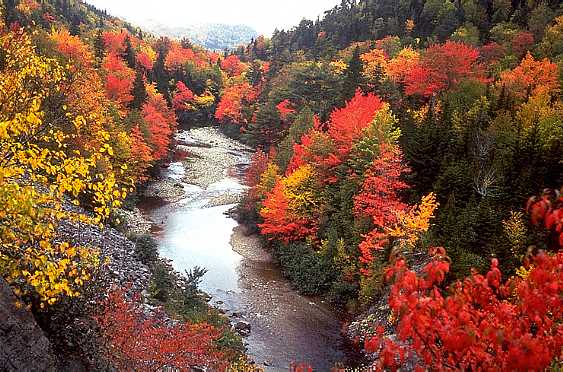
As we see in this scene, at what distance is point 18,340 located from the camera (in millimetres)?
9672

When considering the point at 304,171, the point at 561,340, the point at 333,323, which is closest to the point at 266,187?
the point at 304,171

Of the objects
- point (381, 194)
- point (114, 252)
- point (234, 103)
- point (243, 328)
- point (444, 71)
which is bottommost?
point (243, 328)

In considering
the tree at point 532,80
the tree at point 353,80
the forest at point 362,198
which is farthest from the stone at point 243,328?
the tree at point 353,80

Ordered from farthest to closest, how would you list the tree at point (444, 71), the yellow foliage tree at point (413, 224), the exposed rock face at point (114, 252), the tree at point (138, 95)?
the tree at point (138, 95)
the tree at point (444, 71)
the yellow foliage tree at point (413, 224)
the exposed rock face at point (114, 252)

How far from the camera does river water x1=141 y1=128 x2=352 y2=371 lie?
25625 millimetres

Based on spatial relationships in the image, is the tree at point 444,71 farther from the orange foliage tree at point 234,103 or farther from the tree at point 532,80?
the orange foliage tree at point 234,103

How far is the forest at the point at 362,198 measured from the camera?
6.94 metres

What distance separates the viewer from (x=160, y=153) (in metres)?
60.3

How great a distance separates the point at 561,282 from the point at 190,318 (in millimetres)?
20390

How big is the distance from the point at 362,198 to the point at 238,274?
11.5 m

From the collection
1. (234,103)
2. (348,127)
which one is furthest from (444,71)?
(234,103)

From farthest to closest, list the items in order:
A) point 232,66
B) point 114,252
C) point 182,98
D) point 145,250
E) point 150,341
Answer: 1. point 232,66
2. point 182,98
3. point 145,250
4. point 114,252
5. point 150,341

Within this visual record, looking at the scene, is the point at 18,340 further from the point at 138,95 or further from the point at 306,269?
the point at 138,95

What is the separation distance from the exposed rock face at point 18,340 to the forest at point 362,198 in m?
0.30
